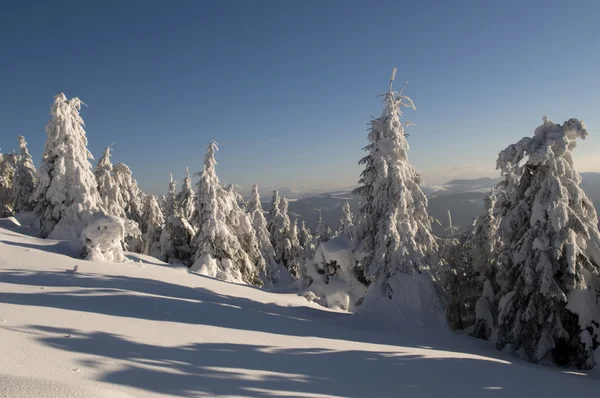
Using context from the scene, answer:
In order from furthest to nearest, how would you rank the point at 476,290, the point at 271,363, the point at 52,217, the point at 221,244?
the point at 221,244, the point at 476,290, the point at 52,217, the point at 271,363

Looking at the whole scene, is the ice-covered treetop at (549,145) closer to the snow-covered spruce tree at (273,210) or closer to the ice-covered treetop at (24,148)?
the snow-covered spruce tree at (273,210)

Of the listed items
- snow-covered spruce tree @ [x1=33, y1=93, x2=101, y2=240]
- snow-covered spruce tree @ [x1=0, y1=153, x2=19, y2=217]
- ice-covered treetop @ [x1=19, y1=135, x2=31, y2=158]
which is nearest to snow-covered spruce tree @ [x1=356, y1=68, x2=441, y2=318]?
snow-covered spruce tree @ [x1=33, y1=93, x2=101, y2=240]

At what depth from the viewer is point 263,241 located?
119 ft

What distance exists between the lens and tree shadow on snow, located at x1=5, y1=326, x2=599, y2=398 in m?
5.80

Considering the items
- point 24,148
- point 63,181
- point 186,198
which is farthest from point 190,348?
point 24,148

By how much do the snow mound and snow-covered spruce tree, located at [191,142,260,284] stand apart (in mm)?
6287

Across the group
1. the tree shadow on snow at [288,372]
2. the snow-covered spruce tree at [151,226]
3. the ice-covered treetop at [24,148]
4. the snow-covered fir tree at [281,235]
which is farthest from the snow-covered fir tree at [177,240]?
the tree shadow on snow at [288,372]

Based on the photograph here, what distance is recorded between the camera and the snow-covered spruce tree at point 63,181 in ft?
59.3

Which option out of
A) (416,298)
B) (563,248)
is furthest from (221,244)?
(563,248)

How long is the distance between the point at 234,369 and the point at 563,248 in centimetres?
1260

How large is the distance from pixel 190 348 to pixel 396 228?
10.5 m

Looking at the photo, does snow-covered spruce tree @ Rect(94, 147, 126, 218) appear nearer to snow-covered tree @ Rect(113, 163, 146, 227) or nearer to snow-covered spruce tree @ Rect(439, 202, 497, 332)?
snow-covered tree @ Rect(113, 163, 146, 227)

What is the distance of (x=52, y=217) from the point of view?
18.8 metres

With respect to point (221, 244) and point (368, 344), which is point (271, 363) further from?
point (221, 244)
